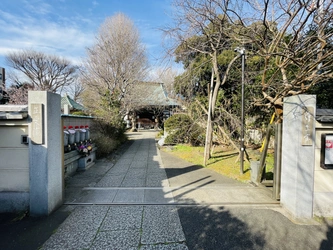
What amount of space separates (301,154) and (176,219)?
95.0 inches

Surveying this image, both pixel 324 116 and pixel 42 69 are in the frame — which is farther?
pixel 42 69

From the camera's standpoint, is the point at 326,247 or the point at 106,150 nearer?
the point at 326,247

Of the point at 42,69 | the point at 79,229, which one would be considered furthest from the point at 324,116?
the point at 42,69

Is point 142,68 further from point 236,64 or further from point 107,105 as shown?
point 236,64

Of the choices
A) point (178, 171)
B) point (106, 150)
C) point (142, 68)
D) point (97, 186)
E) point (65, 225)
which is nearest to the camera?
point (65, 225)

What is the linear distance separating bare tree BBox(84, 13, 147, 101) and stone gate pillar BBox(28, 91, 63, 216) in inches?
426

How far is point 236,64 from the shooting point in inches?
368

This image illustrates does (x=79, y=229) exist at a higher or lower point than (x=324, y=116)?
lower

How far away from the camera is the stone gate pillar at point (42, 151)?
3135 mm

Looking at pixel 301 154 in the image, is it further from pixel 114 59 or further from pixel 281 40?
pixel 114 59

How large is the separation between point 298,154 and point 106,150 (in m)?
7.67

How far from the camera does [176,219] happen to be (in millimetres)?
3195

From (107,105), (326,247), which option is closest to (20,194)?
(326,247)

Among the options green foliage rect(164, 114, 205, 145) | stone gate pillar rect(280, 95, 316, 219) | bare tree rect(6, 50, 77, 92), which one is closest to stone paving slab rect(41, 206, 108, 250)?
stone gate pillar rect(280, 95, 316, 219)
